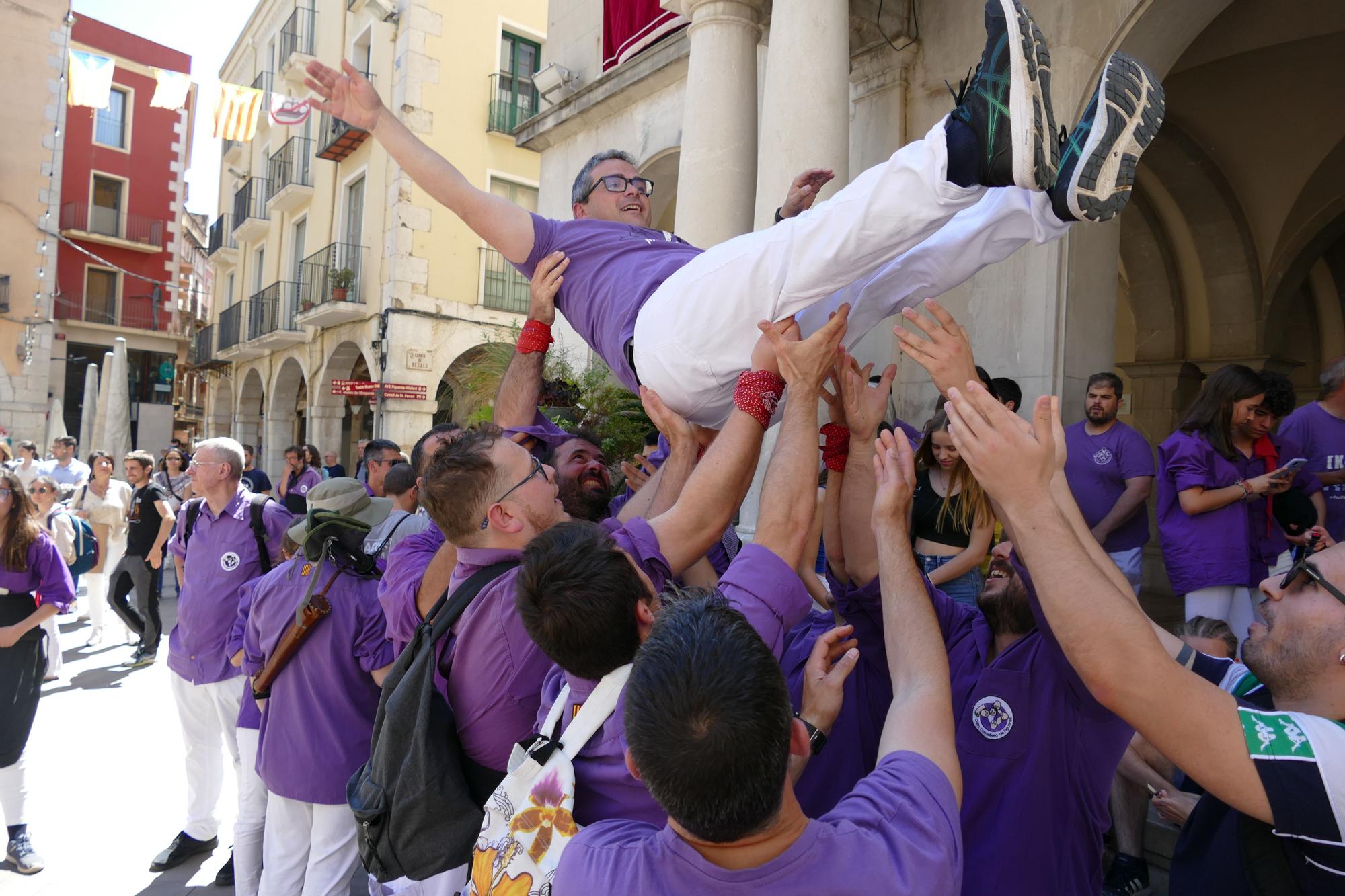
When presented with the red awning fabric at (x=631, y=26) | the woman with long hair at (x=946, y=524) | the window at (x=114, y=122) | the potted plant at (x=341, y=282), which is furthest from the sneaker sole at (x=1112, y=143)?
the window at (x=114, y=122)

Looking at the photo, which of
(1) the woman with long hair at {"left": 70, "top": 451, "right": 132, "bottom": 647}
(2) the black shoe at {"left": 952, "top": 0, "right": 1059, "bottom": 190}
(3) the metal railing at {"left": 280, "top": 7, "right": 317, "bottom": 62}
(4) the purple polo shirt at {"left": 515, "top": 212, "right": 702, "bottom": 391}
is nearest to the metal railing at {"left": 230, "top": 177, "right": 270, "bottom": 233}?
(3) the metal railing at {"left": 280, "top": 7, "right": 317, "bottom": 62}

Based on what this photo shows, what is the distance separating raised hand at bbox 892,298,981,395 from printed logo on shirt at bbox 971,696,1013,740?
0.68 metres

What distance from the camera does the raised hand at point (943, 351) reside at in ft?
6.00

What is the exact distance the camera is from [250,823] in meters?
3.84

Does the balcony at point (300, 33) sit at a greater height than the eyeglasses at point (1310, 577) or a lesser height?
greater

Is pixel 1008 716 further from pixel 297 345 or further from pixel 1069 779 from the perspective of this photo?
pixel 297 345

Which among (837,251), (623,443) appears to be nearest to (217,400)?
(623,443)

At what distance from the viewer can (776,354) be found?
2.08 metres

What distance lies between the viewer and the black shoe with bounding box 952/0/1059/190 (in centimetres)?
198

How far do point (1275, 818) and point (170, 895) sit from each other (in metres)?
4.59

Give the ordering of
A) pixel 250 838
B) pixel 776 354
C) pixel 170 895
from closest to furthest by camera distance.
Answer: pixel 776 354
pixel 250 838
pixel 170 895

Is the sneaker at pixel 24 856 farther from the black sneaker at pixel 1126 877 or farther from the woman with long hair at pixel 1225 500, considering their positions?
the woman with long hair at pixel 1225 500

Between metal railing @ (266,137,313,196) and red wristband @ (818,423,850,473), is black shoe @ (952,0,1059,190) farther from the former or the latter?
metal railing @ (266,137,313,196)

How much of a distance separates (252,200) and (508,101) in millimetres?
10436
